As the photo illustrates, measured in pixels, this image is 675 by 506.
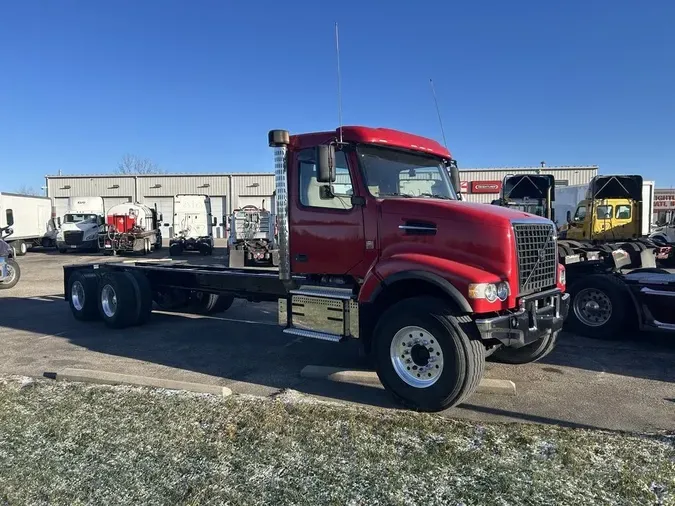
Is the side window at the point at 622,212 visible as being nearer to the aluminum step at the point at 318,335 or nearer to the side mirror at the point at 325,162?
the aluminum step at the point at 318,335

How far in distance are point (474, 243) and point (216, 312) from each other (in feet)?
23.4

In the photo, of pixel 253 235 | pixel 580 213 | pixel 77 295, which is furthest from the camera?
pixel 253 235

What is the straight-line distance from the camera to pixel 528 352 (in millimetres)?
6312

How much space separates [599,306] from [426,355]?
4.24 meters

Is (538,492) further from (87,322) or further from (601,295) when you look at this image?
(87,322)

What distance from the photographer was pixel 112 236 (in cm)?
2798

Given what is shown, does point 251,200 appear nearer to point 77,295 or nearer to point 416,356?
point 77,295

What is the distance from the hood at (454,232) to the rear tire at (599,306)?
286 centimetres

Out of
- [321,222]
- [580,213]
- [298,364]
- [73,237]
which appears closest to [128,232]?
[73,237]

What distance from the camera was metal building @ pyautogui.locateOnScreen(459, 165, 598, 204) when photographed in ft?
131

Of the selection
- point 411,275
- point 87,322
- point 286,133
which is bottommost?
point 87,322

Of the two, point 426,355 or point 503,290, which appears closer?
point 503,290

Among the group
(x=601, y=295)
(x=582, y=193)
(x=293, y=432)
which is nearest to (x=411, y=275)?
(x=293, y=432)

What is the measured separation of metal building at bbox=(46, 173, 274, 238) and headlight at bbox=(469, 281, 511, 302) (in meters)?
39.2
